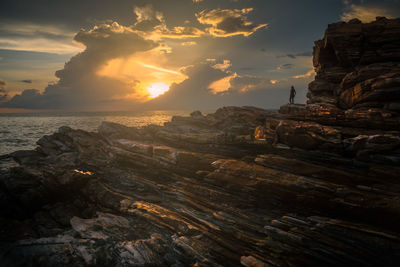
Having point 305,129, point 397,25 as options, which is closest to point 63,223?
point 305,129

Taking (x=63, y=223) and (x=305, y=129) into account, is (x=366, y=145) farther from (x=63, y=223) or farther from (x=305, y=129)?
(x=63, y=223)

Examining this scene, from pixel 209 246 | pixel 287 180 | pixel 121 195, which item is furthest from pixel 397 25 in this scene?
pixel 121 195

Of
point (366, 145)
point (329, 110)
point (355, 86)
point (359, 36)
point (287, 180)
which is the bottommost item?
point (287, 180)

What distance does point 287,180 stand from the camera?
14141 mm

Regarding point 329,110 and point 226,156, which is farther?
point 329,110

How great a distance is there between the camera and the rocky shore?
948 cm

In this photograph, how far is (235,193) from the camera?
15.1 metres

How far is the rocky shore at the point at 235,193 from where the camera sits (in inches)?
373

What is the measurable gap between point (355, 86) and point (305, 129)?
10.4 m

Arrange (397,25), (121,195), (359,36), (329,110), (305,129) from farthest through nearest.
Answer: (359,36), (397,25), (329,110), (305,129), (121,195)

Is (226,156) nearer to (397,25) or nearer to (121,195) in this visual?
(121,195)

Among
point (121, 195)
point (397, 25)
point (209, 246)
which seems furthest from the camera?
point (397, 25)

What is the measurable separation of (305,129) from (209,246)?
1634 cm

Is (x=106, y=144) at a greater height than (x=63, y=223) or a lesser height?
greater
